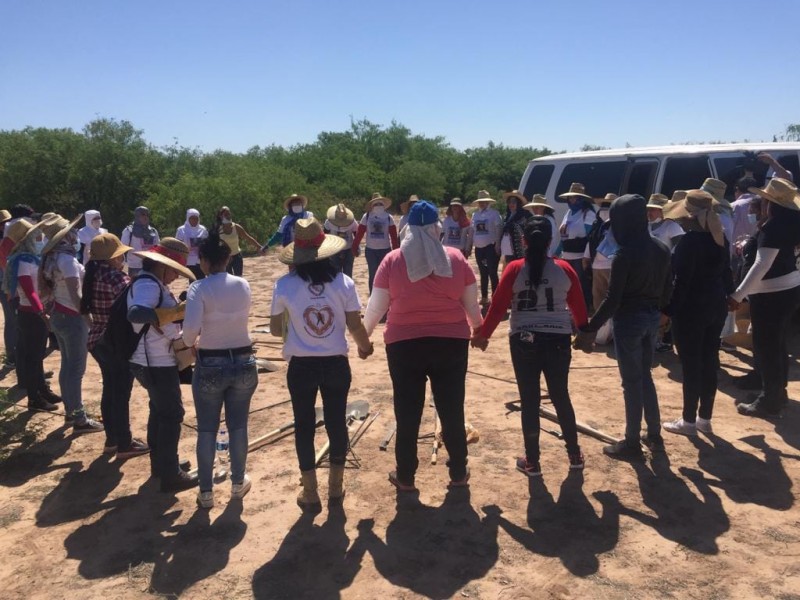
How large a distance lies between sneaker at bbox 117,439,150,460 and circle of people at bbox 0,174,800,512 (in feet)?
0.05

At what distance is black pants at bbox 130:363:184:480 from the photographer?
445cm

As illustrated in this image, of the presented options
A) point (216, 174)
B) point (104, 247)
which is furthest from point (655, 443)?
point (216, 174)

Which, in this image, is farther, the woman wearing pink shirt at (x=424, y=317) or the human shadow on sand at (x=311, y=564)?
the woman wearing pink shirt at (x=424, y=317)

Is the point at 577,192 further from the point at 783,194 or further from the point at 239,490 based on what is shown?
the point at 239,490

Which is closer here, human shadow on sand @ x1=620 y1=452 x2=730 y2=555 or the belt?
human shadow on sand @ x1=620 y1=452 x2=730 y2=555

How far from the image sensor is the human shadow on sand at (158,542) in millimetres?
3678

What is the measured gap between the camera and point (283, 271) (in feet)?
50.5

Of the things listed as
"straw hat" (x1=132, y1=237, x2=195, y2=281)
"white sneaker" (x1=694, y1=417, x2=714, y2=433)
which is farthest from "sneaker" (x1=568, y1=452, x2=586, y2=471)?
"straw hat" (x1=132, y1=237, x2=195, y2=281)

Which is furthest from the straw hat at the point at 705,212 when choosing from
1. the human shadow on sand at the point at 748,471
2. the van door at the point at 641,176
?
the van door at the point at 641,176

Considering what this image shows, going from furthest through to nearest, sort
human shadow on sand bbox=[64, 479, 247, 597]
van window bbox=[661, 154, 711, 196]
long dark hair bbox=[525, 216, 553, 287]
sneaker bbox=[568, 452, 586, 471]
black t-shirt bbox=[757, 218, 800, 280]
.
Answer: van window bbox=[661, 154, 711, 196] → black t-shirt bbox=[757, 218, 800, 280] → sneaker bbox=[568, 452, 586, 471] → long dark hair bbox=[525, 216, 553, 287] → human shadow on sand bbox=[64, 479, 247, 597]

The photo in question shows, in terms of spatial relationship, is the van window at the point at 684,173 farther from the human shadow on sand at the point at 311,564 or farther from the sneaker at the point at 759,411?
the human shadow on sand at the point at 311,564

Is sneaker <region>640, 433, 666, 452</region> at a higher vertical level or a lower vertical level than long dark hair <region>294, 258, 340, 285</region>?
lower

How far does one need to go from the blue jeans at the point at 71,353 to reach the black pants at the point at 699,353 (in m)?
4.85

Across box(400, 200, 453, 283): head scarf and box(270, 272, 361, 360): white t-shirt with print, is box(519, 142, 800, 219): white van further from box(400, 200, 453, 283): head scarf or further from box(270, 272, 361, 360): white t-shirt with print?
box(270, 272, 361, 360): white t-shirt with print
